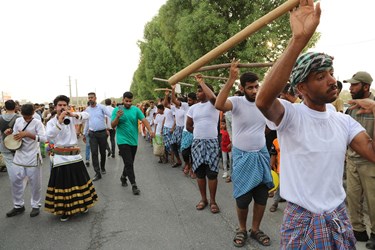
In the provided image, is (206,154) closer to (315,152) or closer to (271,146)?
(271,146)

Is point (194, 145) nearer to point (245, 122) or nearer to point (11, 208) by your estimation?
point (245, 122)

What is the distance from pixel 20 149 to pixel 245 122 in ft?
12.5

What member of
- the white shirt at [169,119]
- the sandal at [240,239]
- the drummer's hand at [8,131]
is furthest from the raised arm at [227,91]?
the white shirt at [169,119]

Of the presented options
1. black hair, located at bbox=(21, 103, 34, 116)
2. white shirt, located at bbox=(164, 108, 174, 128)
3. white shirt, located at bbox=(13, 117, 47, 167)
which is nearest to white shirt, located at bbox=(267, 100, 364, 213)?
white shirt, located at bbox=(13, 117, 47, 167)

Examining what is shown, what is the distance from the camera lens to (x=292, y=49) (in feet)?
4.86

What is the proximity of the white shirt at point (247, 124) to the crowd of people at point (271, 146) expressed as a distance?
0.04 feet

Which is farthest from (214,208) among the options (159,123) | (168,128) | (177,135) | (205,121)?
(159,123)

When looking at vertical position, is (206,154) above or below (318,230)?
below

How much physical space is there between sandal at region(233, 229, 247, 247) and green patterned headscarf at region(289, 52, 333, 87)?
2579 mm

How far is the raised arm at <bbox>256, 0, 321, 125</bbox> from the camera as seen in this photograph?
1454 mm

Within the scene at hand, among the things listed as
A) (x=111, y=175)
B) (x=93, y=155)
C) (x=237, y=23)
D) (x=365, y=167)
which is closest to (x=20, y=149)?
(x=93, y=155)

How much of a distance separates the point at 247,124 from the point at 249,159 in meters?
0.43

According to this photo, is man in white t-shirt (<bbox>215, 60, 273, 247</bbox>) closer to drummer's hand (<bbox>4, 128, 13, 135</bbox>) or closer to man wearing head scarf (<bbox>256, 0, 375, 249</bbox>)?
man wearing head scarf (<bbox>256, 0, 375, 249</bbox>)

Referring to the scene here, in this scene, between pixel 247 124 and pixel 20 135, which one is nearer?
pixel 247 124
